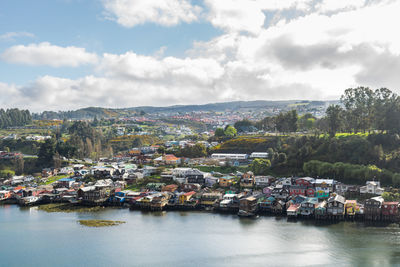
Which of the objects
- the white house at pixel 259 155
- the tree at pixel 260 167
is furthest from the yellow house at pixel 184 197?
the white house at pixel 259 155

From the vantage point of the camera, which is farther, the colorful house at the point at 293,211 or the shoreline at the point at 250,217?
the colorful house at the point at 293,211

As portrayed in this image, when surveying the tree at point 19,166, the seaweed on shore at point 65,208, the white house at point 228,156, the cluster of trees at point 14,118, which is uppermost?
the cluster of trees at point 14,118

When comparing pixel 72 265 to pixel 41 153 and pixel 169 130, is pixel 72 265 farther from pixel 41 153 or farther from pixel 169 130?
pixel 169 130

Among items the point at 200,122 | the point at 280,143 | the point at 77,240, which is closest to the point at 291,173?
the point at 280,143

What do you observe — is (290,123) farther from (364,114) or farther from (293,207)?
(293,207)

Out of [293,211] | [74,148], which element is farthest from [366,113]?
[74,148]

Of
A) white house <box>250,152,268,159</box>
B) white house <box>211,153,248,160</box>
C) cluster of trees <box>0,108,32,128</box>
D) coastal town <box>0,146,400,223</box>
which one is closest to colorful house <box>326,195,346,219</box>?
coastal town <box>0,146,400,223</box>

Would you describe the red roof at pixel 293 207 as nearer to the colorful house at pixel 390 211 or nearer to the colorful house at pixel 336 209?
the colorful house at pixel 336 209
